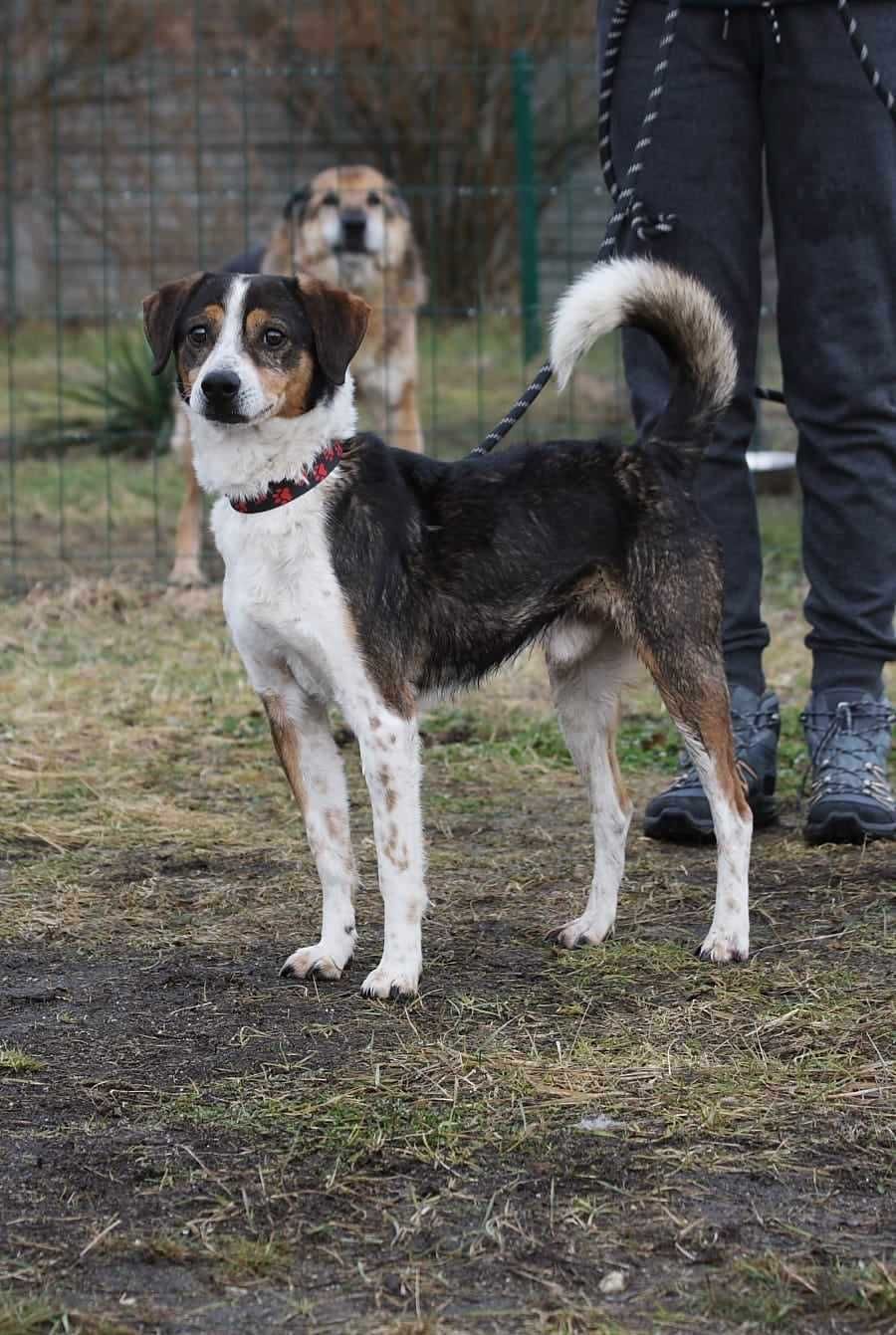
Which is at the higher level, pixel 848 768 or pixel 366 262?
pixel 366 262

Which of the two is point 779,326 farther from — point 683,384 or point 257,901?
point 257,901

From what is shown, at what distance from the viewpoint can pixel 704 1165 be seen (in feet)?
7.78

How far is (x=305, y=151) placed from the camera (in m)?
14.6

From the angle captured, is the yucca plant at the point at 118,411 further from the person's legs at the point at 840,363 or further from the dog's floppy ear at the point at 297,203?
the person's legs at the point at 840,363

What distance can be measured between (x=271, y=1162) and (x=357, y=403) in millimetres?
5725

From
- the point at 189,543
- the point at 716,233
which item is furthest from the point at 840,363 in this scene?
the point at 189,543

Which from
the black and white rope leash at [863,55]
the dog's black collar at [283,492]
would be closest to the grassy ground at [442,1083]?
the dog's black collar at [283,492]

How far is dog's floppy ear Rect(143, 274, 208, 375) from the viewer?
10.6ft

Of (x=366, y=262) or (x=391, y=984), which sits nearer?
(x=391, y=984)

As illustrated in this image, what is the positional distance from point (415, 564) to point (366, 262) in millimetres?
4918

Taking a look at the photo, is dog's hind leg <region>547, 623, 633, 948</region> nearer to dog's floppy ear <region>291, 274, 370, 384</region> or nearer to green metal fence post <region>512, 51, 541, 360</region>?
dog's floppy ear <region>291, 274, 370, 384</region>

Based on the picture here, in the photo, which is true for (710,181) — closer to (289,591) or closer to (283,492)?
(283,492)

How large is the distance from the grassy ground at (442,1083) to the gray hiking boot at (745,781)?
0.21 ft

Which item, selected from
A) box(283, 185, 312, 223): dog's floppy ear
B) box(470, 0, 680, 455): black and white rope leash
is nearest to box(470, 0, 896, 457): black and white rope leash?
box(470, 0, 680, 455): black and white rope leash
